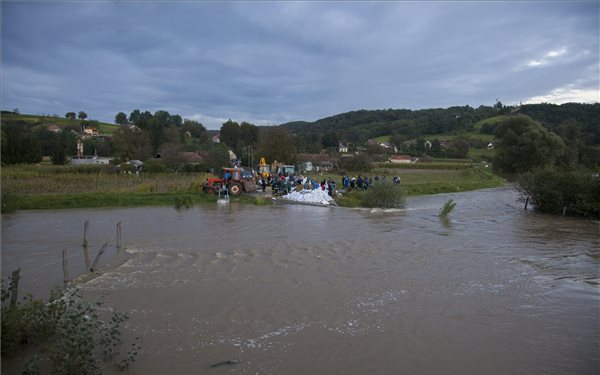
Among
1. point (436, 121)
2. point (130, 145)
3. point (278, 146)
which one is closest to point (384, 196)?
point (278, 146)

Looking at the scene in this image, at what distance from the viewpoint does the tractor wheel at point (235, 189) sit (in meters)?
24.3

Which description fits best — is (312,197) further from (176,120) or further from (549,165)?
(176,120)

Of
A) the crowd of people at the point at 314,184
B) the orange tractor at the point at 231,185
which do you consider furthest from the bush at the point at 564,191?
the orange tractor at the point at 231,185

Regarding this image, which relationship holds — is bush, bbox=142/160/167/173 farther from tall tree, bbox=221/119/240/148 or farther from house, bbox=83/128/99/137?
house, bbox=83/128/99/137

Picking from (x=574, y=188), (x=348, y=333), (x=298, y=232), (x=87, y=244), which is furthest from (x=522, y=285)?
(x=574, y=188)

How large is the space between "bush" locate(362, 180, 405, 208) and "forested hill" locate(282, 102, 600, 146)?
61.6 metres

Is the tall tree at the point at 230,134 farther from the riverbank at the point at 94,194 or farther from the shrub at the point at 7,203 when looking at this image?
the shrub at the point at 7,203

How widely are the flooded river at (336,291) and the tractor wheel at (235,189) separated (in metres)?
6.51

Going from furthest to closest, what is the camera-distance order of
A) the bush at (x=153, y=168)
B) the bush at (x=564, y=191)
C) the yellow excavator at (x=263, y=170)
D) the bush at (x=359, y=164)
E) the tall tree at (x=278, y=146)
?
the bush at (x=359, y=164)
the tall tree at (x=278, y=146)
the bush at (x=153, y=168)
the yellow excavator at (x=263, y=170)
the bush at (x=564, y=191)

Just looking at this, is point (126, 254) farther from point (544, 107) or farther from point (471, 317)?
point (544, 107)

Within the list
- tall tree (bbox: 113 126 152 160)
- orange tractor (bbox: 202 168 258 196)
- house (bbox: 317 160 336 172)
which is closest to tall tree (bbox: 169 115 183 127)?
tall tree (bbox: 113 126 152 160)

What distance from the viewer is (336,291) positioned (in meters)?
9.27

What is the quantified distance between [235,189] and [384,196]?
27.6 ft

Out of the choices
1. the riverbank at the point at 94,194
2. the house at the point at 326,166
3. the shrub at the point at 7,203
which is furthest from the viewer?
the house at the point at 326,166
